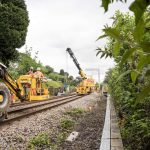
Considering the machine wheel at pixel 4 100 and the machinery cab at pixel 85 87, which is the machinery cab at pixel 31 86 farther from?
the machinery cab at pixel 85 87

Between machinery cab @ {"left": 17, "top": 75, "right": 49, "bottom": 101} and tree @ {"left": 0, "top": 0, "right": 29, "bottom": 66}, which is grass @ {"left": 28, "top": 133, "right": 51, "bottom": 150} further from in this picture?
tree @ {"left": 0, "top": 0, "right": 29, "bottom": 66}

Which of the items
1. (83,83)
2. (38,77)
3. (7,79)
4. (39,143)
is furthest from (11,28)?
(39,143)

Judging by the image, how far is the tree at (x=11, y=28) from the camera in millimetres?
36562

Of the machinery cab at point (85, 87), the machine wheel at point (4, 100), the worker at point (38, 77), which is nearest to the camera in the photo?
the machine wheel at point (4, 100)

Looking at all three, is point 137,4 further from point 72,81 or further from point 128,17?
point 72,81

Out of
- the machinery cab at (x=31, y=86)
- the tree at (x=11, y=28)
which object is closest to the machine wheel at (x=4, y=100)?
the machinery cab at (x=31, y=86)

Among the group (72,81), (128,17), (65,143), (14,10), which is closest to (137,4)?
(128,17)

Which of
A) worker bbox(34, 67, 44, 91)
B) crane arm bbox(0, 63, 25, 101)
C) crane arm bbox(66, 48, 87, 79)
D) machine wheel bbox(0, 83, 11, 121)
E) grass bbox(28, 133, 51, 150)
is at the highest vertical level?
crane arm bbox(66, 48, 87, 79)

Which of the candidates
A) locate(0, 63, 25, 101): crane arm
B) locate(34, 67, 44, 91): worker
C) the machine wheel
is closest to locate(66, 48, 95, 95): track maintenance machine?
locate(34, 67, 44, 91): worker

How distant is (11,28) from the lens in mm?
38000

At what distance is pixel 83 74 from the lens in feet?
189

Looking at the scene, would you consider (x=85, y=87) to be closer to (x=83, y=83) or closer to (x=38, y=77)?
(x=83, y=83)

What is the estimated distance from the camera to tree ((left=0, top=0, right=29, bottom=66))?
120 ft

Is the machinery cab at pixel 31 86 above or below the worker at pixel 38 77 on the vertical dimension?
below
